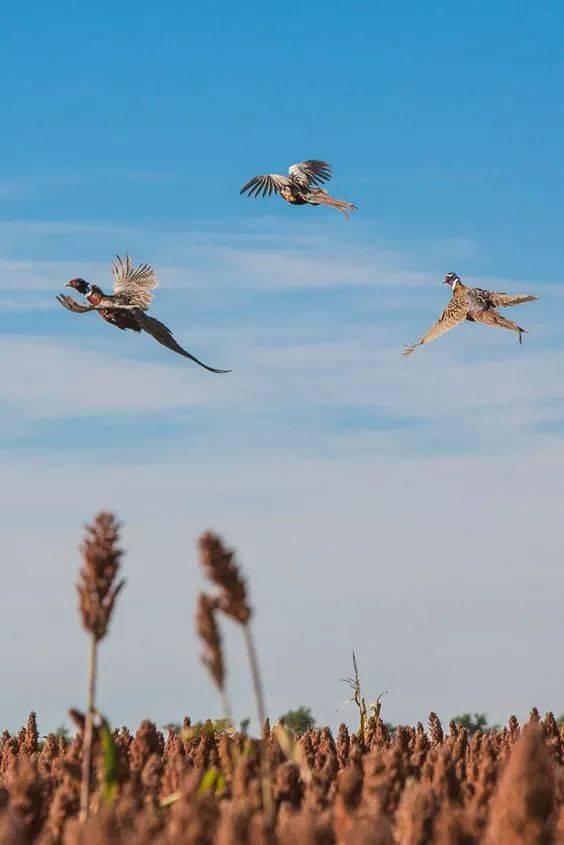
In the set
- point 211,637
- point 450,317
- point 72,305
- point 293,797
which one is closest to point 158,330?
point 72,305

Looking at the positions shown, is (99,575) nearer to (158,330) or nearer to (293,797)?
(293,797)

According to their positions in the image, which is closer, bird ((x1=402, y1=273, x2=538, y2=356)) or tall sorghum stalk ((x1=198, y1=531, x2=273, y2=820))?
tall sorghum stalk ((x1=198, y1=531, x2=273, y2=820))

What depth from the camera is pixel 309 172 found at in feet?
74.7

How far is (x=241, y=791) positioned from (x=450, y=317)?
592 inches

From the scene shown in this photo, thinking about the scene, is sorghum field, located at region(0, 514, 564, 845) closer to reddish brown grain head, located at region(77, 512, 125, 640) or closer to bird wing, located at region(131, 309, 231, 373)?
reddish brown grain head, located at region(77, 512, 125, 640)

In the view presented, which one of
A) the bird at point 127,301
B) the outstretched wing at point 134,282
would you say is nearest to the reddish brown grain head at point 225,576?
the bird at point 127,301

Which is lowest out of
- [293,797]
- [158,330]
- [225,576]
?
[293,797]

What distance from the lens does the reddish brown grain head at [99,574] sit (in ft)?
25.1

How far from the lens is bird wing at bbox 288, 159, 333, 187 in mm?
21891

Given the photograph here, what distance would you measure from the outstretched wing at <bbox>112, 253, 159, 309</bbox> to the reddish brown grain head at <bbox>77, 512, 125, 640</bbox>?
12.1 m

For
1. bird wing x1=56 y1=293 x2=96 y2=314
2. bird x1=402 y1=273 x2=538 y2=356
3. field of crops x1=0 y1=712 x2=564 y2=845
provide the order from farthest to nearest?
bird x1=402 y1=273 x2=538 y2=356, bird wing x1=56 y1=293 x2=96 y2=314, field of crops x1=0 y1=712 x2=564 y2=845

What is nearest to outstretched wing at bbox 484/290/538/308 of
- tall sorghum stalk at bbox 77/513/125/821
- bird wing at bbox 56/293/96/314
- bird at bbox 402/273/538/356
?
bird at bbox 402/273/538/356

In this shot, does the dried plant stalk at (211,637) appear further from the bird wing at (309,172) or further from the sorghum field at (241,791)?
the bird wing at (309,172)

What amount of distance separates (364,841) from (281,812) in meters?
3.04
